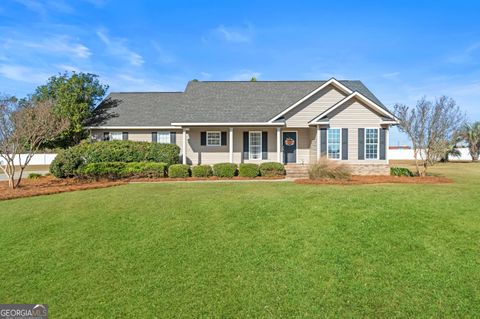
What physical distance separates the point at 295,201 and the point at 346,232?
2421 mm

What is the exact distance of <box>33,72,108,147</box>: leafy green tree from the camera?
2220 cm

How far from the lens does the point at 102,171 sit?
15.7 m

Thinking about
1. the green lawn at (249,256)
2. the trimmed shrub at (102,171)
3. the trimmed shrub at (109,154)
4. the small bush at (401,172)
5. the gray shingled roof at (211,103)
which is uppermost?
the gray shingled roof at (211,103)

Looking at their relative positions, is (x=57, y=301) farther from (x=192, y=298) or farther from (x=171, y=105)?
(x=171, y=105)

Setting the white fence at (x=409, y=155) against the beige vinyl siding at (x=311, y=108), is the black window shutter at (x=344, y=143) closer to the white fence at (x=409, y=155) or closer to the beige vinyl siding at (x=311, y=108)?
the beige vinyl siding at (x=311, y=108)

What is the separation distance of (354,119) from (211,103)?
9726 millimetres

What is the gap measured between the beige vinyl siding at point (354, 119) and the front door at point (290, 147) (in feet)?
10.7

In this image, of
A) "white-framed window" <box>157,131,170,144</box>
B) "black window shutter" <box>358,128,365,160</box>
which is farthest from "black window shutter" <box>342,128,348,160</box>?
"white-framed window" <box>157,131,170,144</box>

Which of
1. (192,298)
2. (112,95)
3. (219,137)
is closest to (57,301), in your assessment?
(192,298)

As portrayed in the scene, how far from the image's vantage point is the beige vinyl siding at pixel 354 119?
1814 cm

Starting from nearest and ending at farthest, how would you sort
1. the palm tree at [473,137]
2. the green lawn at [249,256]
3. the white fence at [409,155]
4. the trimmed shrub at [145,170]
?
the green lawn at [249,256], the trimmed shrub at [145,170], the palm tree at [473,137], the white fence at [409,155]

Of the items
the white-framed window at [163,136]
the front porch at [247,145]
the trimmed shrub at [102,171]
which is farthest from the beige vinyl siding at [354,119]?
the trimmed shrub at [102,171]

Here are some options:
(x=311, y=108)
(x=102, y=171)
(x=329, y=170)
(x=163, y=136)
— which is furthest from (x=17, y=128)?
(x=311, y=108)

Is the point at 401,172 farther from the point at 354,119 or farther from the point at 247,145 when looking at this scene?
the point at 247,145
